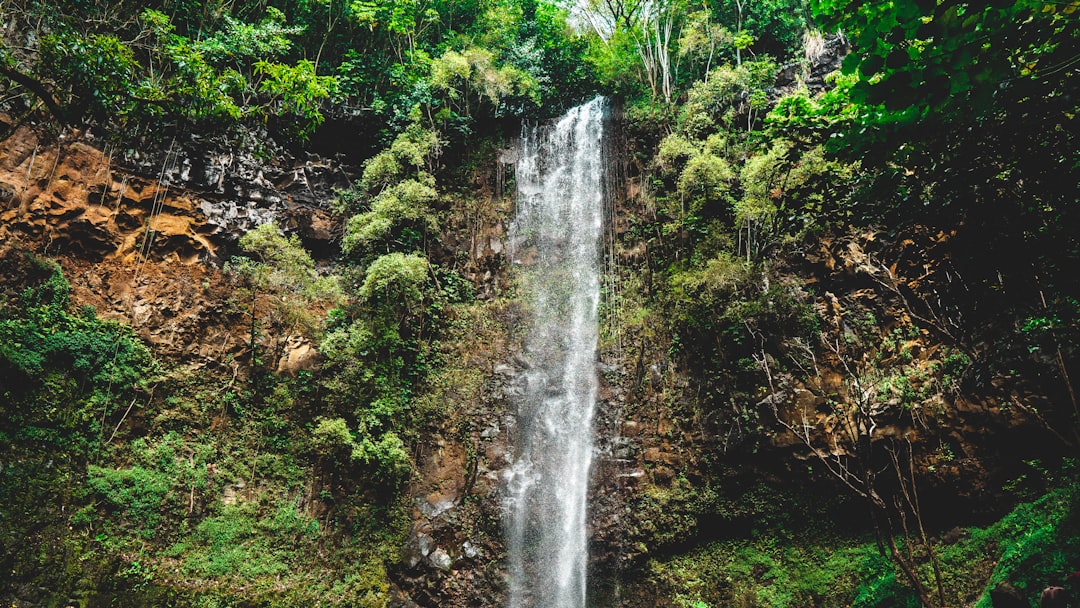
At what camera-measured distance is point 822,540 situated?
842cm

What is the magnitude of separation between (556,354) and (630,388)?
209 centimetres

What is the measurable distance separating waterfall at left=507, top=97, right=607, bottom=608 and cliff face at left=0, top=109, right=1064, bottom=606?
37 cm

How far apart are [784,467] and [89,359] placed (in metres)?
11.8

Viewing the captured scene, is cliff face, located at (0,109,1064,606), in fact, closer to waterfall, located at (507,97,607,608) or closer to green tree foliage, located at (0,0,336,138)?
Answer: waterfall, located at (507,97,607,608)

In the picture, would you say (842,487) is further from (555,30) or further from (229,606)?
(555,30)

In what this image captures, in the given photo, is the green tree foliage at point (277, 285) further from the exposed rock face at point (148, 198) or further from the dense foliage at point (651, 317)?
the exposed rock face at point (148, 198)

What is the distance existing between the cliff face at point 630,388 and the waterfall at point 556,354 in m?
0.37

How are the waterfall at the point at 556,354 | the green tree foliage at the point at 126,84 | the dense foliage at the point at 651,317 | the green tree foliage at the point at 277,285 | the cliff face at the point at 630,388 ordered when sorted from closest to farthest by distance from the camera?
the dense foliage at the point at 651,317 → the green tree foliage at the point at 126,84 → the cliff face at the point at 630,388 → the waterfall at the point at 556,354 → the green tree foliage at the point at 277,285

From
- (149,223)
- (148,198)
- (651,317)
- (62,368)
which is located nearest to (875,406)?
(651,317)

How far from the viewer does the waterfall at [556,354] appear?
33.0 feet

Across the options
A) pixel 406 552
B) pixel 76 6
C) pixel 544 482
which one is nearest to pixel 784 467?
pixel 544 482

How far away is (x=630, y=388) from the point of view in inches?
454

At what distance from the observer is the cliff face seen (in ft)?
25.9

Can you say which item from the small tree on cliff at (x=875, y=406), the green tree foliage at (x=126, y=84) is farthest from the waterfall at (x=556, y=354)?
the green tree foliage at (x=126, y=84)
